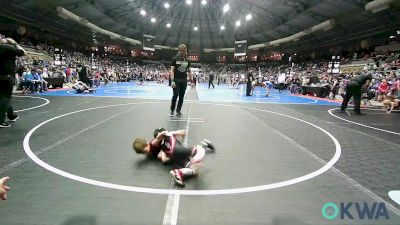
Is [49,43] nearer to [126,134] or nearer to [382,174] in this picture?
[126,134]

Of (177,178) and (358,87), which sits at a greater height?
(358,87)

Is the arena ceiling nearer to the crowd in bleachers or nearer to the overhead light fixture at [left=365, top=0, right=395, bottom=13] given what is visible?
the overhead light fixture at [left=365, top=0, right=395, bottom=13]

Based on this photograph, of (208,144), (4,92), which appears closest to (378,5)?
(208,144)

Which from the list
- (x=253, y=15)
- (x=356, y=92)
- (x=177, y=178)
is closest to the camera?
(x=177, y=178)

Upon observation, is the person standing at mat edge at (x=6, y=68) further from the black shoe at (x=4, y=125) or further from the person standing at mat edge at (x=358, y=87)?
the person standing at mat edge at (x=358, y=87)

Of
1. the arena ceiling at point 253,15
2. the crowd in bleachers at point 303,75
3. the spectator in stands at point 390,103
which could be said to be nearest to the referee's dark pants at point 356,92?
the spectator in stands at point 390,103

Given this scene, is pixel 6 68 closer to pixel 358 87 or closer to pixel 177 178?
pixel 177 178

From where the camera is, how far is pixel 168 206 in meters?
2.85

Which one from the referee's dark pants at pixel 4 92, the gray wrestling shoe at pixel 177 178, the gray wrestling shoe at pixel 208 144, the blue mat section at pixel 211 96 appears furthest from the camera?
the blue mat section at pixel 211 96

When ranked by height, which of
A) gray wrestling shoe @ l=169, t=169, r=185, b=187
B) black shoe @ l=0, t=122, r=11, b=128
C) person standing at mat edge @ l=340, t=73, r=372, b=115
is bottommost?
black shoe @ l=0, t=122, r=11, b=128

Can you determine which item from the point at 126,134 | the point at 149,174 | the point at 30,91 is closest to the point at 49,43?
the point at 30,91

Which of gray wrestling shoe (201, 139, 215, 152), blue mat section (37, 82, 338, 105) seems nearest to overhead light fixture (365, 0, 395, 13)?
blue mat section (37, 82, 338, 105)

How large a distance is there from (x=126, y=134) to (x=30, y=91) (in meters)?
12.6

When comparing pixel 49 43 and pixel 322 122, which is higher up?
pixel 49 43
